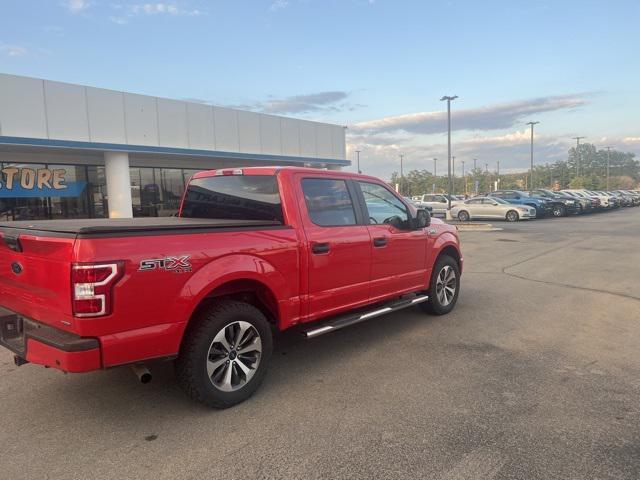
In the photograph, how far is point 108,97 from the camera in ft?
57.3

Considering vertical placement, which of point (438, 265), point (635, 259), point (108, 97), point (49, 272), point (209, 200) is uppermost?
point (108, 97)

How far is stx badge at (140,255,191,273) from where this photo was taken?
3.06 metres

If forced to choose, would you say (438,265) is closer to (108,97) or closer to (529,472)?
(529,472)

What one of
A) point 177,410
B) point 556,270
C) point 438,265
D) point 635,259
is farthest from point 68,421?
point 635,259

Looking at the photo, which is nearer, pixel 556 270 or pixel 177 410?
pixel 177 410

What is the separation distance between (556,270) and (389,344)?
6250 mm

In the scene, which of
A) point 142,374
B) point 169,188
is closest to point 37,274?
point 142,374

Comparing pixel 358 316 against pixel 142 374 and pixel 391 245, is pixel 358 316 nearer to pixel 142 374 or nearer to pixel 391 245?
pixel 391 245

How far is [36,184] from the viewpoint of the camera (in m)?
17.5

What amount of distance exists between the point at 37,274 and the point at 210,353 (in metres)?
1.33

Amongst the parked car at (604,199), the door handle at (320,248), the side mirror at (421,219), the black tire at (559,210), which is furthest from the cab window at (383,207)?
the parked car at (604,199)

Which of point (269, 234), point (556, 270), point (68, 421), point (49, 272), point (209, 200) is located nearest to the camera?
point (49, 272)

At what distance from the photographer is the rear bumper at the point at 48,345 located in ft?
9.64

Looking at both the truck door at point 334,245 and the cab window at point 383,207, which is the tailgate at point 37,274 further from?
the cab window at point 383,207
